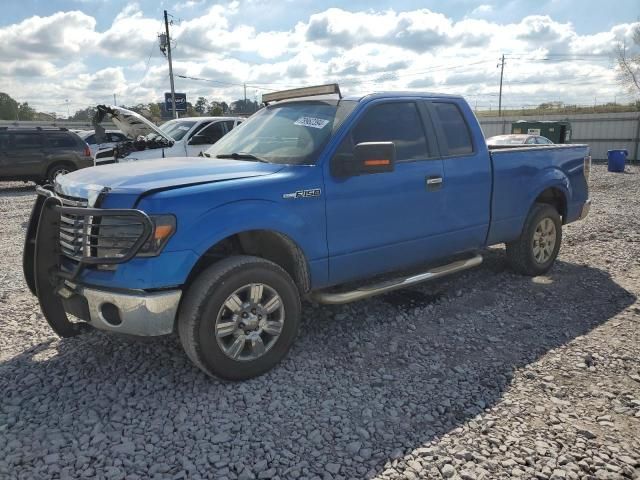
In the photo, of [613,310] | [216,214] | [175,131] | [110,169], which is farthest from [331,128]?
[175,131]

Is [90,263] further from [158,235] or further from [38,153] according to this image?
[38,153]

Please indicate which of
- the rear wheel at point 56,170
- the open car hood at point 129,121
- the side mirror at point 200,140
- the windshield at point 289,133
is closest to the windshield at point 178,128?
the side mirror at point 200,140

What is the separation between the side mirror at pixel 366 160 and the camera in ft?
12.3

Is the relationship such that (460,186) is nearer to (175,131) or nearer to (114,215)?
(114,215)

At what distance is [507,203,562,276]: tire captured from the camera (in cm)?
559

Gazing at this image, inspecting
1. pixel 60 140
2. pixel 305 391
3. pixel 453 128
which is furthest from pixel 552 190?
pixel 60 140

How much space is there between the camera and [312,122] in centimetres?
421

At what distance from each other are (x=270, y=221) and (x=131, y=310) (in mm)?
1050

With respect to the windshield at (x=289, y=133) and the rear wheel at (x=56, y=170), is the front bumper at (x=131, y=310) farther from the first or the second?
the rear wheel at (x=56, y=170)

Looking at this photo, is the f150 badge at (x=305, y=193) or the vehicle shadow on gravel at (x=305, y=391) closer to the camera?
the vehicle shadow on gravel at (x=305, y=391)

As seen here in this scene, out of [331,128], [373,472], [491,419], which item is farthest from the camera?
[331,128]

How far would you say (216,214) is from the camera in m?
3.30

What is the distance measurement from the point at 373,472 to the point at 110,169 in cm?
277

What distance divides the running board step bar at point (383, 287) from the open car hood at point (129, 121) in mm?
5242
